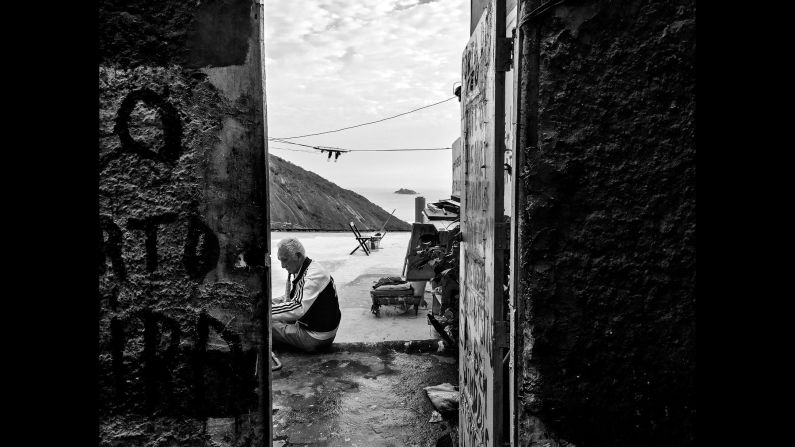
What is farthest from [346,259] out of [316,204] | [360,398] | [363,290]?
[316,204]

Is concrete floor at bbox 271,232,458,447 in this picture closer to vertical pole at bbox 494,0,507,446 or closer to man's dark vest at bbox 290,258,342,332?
man's dark vest at bbox 290,258,342,332

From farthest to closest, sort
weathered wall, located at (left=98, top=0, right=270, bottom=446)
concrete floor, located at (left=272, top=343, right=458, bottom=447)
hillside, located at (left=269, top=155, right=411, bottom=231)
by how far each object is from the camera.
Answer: hillside, located at (left=269, top=155, right=411, bottom=231)
concrete floor, located at (left=272, top=343, right=458, bottom=447)
weathered wall, located at (left=98, top=0, right=270, bottom=446)

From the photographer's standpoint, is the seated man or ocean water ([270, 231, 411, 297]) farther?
ocean water ([270, 231, 411, 297])

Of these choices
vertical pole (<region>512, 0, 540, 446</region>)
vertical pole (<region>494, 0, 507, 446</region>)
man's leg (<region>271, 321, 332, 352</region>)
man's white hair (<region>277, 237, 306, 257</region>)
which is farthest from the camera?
man's leg (<region>271, 321, 332, 352</region>)

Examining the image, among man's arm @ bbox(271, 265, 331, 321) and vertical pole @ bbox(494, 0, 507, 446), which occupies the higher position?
vertical pole @ bbox(494, 0, 507, 446)

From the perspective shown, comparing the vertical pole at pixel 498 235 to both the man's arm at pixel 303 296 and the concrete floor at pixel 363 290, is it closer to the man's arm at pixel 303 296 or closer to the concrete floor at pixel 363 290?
the man's arm at pixel 303 296

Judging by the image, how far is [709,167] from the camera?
1.73 metres

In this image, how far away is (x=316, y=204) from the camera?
27.2 meters

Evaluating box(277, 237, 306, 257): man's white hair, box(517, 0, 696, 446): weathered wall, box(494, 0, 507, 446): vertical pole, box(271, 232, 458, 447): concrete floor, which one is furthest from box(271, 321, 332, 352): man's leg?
box(517, 0, 696, 446): weathered wall

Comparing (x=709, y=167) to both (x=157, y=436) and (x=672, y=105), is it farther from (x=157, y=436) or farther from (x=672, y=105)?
(x=157, y=436)

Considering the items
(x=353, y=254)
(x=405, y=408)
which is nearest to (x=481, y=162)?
(x=405, y=408)

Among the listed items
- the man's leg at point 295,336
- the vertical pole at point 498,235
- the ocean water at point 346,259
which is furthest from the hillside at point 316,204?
the vertical pole at point 498,235

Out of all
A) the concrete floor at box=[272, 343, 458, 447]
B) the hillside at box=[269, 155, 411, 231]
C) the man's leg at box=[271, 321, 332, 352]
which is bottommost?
the concrete floor at box=[272, 343, 458, 447]

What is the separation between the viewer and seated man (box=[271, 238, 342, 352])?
5.36 m
